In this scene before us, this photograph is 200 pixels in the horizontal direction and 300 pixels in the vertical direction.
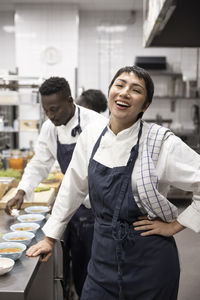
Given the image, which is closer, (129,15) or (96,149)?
(96,149)

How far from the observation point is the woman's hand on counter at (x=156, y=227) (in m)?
1.44

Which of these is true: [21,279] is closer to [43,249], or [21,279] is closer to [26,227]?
[43,249]

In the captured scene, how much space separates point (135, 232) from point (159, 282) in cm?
22

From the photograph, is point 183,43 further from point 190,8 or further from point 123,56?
point 123,56

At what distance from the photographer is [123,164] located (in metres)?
1.47

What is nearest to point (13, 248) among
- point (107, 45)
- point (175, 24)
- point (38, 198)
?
point (38, 198)

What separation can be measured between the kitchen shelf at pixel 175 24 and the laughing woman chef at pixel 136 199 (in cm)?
91

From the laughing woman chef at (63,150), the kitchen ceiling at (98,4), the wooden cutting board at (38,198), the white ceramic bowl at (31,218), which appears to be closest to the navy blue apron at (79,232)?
the laughing woman chef at (63,150)

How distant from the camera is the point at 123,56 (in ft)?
24.9

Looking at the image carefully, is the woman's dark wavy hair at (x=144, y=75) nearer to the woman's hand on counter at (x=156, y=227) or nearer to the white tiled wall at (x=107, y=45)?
the woman's hand on counter at (x=156, y=227)

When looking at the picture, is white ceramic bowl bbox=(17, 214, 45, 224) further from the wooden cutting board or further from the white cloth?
the white cloth

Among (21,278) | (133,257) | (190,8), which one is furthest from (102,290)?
(190,8)

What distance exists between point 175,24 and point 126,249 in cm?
180

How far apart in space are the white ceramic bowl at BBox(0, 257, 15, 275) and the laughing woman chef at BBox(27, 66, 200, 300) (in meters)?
0.35
